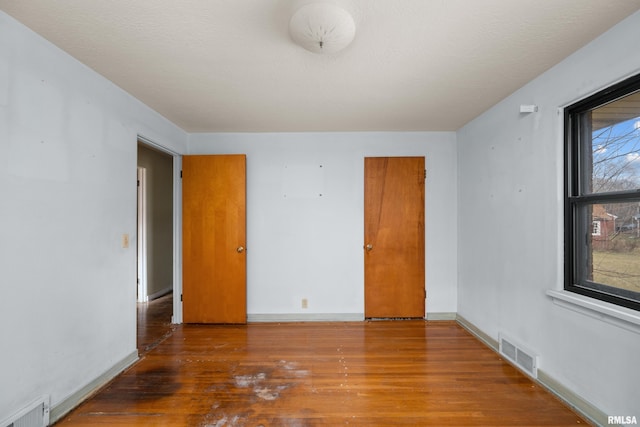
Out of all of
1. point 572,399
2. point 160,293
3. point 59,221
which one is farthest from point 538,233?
point 160,293

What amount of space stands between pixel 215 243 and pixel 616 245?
3.53 metres

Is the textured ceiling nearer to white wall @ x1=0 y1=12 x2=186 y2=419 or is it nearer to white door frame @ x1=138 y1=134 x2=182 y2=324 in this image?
white wall @ x1=0 y1=12 x2=186 y2=419

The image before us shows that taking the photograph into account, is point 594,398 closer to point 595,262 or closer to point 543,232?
point 595,262

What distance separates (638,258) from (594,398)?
3.02 ft

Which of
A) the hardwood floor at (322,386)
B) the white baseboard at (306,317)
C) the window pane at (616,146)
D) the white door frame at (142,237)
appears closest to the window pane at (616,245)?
the window pane at (616,146)

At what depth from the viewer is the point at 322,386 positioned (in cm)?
210

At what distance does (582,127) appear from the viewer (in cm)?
189

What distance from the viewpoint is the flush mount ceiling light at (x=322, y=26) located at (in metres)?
1.35

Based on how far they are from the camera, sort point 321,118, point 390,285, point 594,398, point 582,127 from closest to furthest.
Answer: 1. point 594,398
2. point 582,127
3. point 321,118
4. point 390,285

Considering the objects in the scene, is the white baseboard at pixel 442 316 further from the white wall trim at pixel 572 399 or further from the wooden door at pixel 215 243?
the wooden door at pixel 215 243

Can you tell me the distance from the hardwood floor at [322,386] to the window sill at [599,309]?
0.69 m

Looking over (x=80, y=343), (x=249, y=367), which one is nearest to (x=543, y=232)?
(x=249, y=367)
